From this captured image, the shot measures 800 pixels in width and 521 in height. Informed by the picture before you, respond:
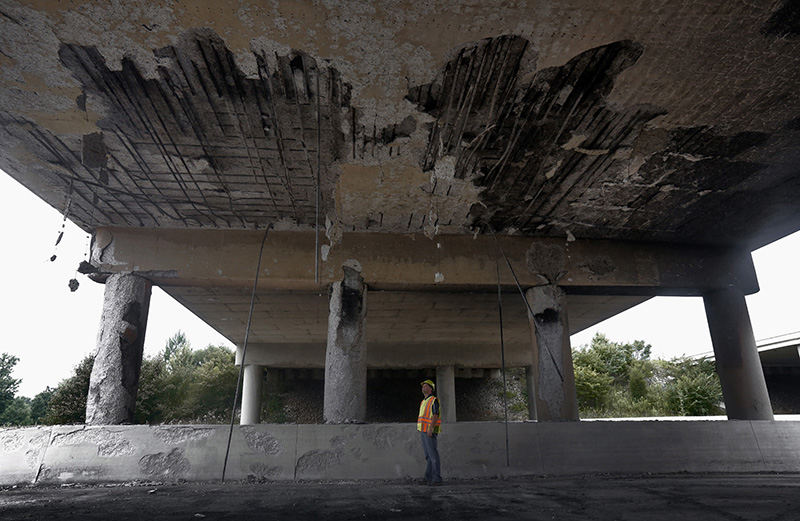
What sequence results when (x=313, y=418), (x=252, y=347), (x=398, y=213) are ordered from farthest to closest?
(x=313, y=418) → (x=252, y=347) → (x=398, y=213)

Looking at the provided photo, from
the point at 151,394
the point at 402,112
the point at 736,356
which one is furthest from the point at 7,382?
the point at 736,356

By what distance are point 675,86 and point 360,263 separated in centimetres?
535

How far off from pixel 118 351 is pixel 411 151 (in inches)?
224

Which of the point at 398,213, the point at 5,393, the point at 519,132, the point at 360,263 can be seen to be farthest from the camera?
the point at 5,393

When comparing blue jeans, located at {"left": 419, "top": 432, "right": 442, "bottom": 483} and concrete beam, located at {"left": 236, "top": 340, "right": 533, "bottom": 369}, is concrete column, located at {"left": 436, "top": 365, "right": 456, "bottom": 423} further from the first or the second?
blue jeans, located at {"left": 419, "top": 432, "right": 442, "bottom": 483}

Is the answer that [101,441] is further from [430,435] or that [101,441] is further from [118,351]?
[430,435]

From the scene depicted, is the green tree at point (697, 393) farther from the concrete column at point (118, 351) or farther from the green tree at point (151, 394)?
the green tree at point (151, 394)

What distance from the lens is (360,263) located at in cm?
841

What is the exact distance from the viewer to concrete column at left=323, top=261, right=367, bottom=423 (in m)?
7.54

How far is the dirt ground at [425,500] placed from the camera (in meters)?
4.07

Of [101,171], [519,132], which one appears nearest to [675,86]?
[519,132]

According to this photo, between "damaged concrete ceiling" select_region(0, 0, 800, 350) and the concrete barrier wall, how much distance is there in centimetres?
341

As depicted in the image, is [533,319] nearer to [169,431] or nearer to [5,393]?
[169,431]

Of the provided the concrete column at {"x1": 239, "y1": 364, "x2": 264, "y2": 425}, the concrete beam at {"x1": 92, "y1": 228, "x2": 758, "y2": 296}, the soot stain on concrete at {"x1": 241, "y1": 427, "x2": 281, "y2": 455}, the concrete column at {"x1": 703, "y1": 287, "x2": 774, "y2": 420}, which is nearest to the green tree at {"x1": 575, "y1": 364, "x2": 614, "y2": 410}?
the concrete column at {"x1": 239, "y1": 364, "x2": 264, "y2": 425}
